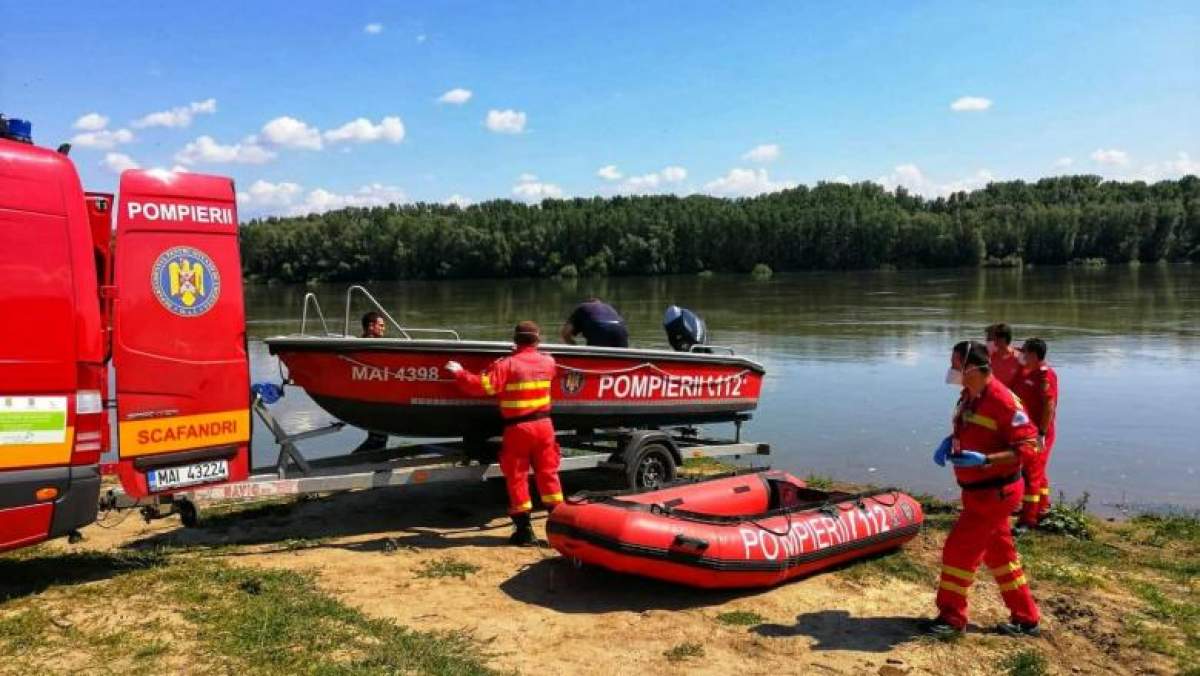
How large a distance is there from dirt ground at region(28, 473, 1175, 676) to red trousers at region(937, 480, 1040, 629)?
169mm

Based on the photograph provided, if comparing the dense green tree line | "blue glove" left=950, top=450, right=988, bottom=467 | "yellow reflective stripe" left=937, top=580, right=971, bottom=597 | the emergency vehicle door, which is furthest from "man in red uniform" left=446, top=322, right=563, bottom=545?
the dense green tree line

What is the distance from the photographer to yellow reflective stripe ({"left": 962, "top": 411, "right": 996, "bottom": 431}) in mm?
4922

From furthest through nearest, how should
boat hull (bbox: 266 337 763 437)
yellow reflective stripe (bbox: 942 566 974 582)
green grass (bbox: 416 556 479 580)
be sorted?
boat hull (bbox: 266 337 763 437), green grass (bbox: 416 556 479 580), yellow reflective stripe (bbox: 942 566 974 582)

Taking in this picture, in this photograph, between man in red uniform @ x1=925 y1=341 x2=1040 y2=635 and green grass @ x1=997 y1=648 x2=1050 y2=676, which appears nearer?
green grass @ x1=997 y1=648 x2=1050 y2=676

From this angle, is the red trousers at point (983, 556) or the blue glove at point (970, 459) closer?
the blue glove at point (970, 459)

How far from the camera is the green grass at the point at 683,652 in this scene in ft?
15.3

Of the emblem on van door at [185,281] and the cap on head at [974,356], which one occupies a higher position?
the emblem on van door at [185,281]

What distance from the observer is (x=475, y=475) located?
7.12 meters

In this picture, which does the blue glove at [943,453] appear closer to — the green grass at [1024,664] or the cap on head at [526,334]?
the green grass at [1024,664]

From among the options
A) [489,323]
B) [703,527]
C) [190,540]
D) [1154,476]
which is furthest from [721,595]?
Result: [489,323]

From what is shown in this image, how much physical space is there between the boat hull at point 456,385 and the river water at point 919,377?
146 inches

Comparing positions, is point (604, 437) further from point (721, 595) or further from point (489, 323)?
point (489, 323)

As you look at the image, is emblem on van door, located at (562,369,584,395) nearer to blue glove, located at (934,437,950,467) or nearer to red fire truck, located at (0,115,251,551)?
red fire truck, located at (0,115,251,551)

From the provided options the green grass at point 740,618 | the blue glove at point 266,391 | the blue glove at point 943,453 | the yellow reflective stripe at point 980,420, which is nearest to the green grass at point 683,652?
the green grass at point 740,618
